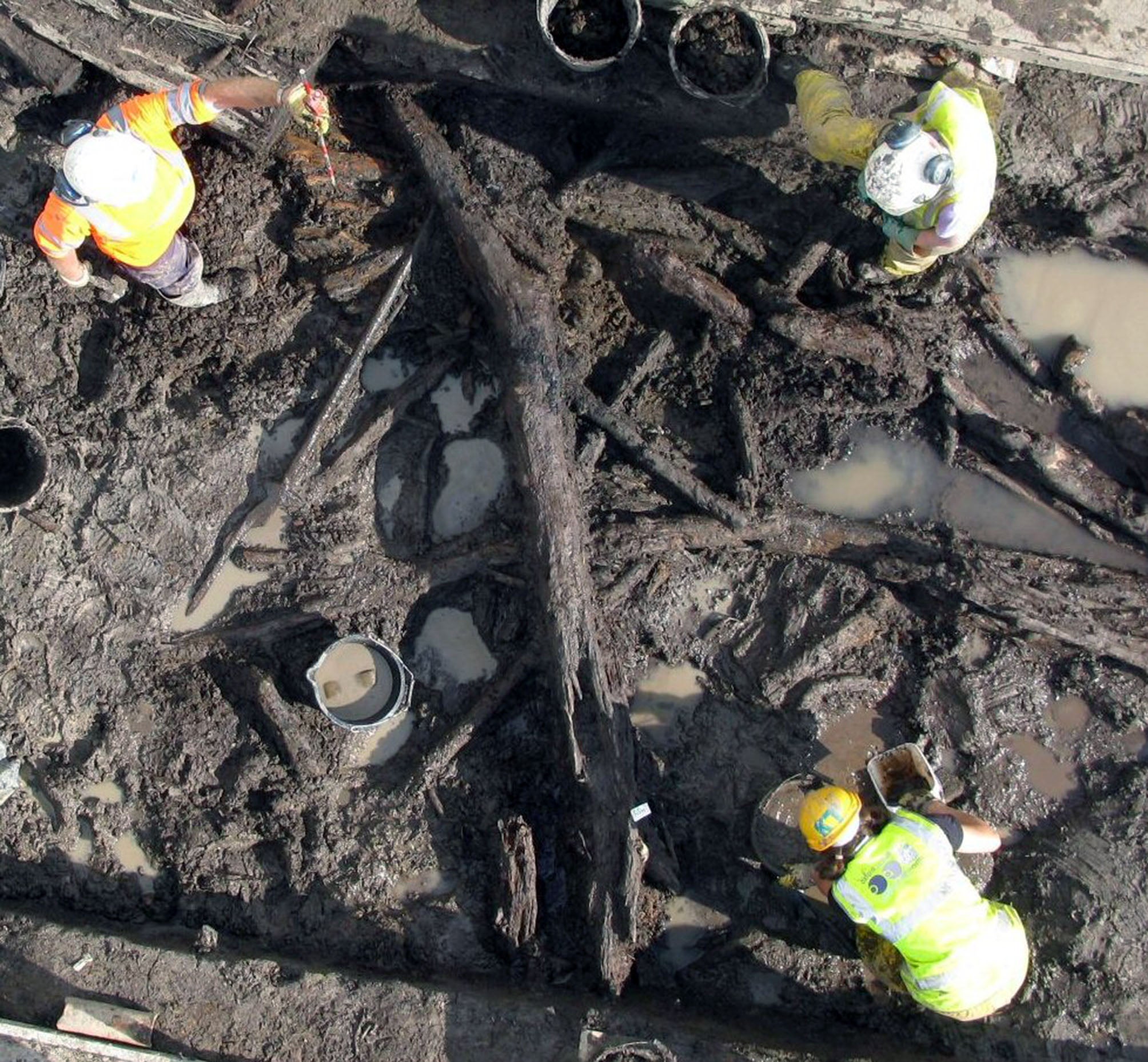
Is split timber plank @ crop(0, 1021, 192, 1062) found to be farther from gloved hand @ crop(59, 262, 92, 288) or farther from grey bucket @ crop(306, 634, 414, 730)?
gloved hand @ crop(59, 262, 92, 288)

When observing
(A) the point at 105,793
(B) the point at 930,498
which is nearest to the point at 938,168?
(B) the point at 930,498

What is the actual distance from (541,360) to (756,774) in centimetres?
315

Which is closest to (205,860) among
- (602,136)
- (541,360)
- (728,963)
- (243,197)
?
(728,963)

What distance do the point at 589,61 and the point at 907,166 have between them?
2262 mm

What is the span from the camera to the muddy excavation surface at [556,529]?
21.2ft

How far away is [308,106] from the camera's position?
6.20 m

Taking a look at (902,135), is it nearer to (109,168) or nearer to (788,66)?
(788,66)

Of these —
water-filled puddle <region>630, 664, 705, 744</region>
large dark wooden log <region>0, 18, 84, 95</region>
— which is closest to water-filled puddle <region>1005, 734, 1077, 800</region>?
water-filled puddle <region>630, 664, 705, 744</region>

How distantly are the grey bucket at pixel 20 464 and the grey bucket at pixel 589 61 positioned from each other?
14.1ft

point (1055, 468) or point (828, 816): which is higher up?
point (1055, 468)

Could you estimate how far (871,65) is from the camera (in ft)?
21.3

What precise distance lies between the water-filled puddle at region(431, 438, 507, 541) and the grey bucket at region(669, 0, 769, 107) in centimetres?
267

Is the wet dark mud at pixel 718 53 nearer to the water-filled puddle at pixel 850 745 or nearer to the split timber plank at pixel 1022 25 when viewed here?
the split timber plank at pixel 1022 25

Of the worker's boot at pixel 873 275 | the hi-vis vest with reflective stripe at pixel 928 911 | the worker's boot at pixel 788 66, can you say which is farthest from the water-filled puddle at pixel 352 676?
the worker's boot at pixel 788 66
